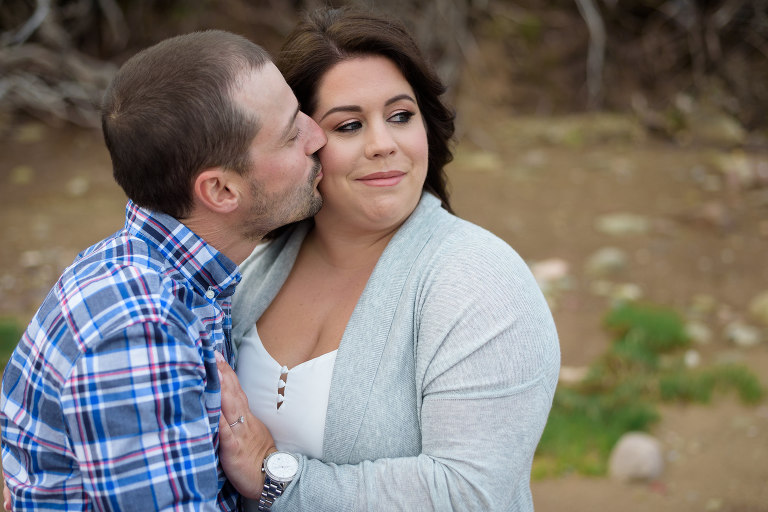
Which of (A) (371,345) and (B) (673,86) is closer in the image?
(A) (371,345)

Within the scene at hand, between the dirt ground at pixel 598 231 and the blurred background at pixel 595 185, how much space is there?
16mm

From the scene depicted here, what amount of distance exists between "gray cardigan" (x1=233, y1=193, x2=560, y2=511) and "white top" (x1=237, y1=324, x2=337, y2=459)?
0.21ft

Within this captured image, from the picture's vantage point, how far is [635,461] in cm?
339

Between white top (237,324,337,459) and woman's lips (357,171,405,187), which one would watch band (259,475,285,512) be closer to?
white top (237,324,337,459)

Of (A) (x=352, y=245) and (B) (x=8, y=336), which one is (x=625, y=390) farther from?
(B) (x=8, y=336)

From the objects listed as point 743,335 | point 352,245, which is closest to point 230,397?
point 352,245

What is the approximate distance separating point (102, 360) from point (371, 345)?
2.17 feet

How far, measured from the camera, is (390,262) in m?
1.96

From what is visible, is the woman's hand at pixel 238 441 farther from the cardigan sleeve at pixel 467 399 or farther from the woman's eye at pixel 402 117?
the woman's eye at pixel 402 117

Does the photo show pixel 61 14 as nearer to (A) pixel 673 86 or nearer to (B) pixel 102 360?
(A) pixel 673 86

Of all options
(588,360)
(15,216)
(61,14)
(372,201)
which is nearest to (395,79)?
(372,201)

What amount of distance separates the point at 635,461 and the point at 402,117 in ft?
6.94

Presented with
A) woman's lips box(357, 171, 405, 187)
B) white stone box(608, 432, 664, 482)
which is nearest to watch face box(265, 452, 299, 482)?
woman's lips box(357, 171, 405, 187)

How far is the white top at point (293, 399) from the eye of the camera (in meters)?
1.91
